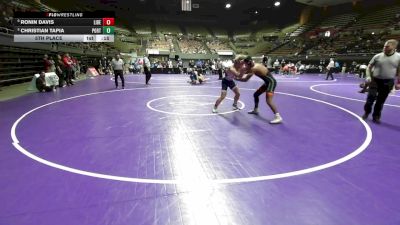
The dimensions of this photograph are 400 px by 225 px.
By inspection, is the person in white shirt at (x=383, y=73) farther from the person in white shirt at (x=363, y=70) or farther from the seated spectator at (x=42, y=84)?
the person in white shirt at (x=363, y=70)

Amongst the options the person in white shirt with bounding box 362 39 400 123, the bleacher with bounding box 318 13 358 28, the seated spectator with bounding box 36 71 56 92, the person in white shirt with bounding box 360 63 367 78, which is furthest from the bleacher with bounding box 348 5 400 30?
the seated spectator with bounding box 36 71 56 92

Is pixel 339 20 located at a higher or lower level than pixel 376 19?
higher

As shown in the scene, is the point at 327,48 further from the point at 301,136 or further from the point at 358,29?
the point at 301,136

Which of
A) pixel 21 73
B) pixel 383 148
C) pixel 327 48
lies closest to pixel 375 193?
pixel 383 148

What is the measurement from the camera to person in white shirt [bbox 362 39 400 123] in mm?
6645

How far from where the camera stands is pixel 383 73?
675cm

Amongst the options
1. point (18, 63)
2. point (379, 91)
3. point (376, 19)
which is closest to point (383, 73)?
point (379, 91)
